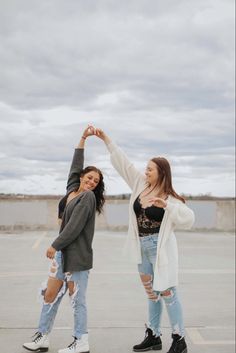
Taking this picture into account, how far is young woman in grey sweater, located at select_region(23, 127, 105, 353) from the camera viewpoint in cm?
404

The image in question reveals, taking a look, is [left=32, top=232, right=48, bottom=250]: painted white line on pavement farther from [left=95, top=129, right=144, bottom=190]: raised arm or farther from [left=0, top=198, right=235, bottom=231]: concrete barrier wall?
[left=95, top=129, right=144, bottom=190]: raised arm

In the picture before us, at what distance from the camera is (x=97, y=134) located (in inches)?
169

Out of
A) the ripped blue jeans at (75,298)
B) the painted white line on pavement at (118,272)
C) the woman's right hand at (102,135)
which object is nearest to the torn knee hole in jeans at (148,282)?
the ripped blue jeans at (75,298)

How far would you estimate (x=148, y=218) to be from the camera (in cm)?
422

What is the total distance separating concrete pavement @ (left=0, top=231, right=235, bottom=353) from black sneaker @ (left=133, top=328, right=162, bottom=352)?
5.0 inches

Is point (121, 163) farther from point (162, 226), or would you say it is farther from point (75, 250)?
point (75, 250)

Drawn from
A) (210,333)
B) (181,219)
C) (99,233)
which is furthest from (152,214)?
(99,233)

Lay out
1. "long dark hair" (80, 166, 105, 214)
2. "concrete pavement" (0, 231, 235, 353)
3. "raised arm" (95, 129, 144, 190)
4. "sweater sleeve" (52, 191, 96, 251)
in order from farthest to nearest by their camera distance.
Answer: "concrete pavement" (0, 231, 235, 353)
"raised arm" (95, 129, 144, 190)
"long dark hair" (80, 166, 105, 214)
"sweater sleeve" (52, 191, 96, 251)

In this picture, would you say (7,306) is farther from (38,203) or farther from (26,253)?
(38,203)

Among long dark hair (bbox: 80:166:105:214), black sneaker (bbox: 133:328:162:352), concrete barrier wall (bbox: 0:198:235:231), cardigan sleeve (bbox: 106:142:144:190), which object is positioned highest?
concrete barrier wall (bbox: 0:198:235:231)

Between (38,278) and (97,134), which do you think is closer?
(97,134)

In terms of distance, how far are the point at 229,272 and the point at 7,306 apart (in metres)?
4.24

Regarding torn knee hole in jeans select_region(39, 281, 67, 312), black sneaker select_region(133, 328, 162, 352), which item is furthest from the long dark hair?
black sneaker select_region(133, 328, 162, 352)

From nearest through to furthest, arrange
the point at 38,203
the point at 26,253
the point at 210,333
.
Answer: the point at 210,333 → the point at 26,253 → the point at 38,203
